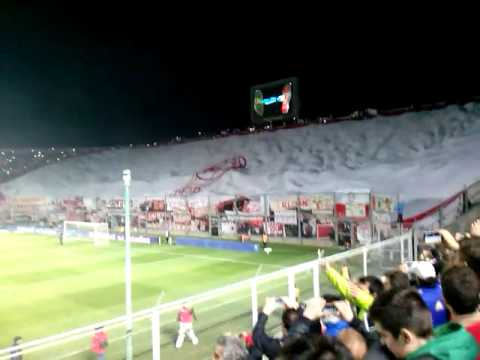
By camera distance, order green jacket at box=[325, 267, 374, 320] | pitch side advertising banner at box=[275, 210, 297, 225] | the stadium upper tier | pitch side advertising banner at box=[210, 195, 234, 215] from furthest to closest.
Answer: the stadium upper tier < pitch side advertising banner at box=[210, 195, 234, 215] < pitch side advertising banner at box=[275, 210, 297, 225] < green jacket at box=[325, 267, 374, 320]

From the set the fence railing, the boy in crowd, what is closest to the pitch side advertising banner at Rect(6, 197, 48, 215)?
the fence railing

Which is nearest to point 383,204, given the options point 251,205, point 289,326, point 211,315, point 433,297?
point 251,205

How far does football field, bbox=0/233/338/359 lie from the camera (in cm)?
1120

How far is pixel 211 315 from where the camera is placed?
12461 millimetres

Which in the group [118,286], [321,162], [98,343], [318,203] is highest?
[321,162]

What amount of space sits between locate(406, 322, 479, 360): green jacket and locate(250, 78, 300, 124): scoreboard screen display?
27.9 metres

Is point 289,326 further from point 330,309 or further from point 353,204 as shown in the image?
point 353,204

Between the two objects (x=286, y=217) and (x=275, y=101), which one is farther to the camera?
(x=275, y=101)

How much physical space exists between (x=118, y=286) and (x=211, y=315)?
7122 mm

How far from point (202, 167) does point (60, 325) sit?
4105 cm

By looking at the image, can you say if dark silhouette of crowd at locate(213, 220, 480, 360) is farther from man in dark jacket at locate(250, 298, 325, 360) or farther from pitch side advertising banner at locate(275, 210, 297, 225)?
pitch side advertising banner at locate(275, 210, 297, 225)

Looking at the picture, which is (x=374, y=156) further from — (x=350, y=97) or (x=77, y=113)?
(x=77, y=113)

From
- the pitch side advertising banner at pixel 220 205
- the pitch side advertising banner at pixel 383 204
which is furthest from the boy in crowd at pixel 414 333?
the pitch side advertising banner at pixel 220 205

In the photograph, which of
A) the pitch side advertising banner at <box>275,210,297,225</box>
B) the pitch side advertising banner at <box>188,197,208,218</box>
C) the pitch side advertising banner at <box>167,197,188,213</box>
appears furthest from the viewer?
the pitch side advertising banner at <box>167,197,188,213</box>
